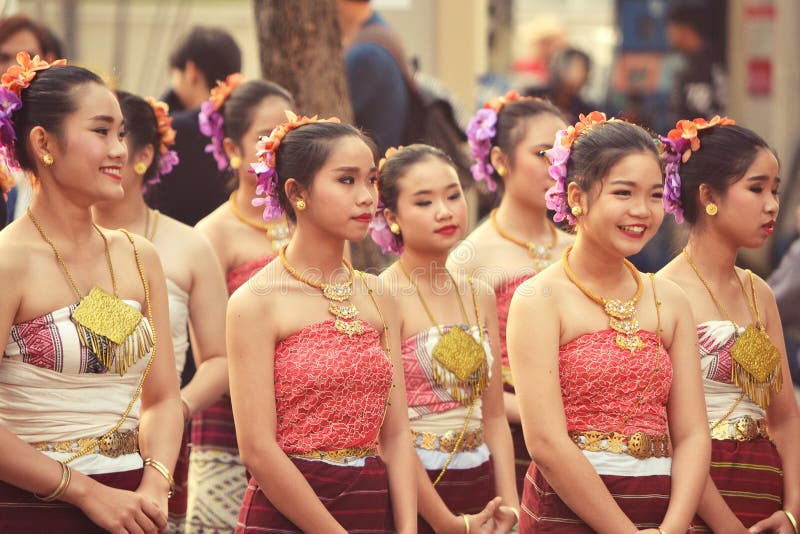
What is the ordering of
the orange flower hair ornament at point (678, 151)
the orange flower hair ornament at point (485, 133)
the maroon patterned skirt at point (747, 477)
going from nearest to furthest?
the maroon patterned skirt at point (747, 477)
the orange flower hair ornament at point (678, 151)
the orange flower hair ornament at point (485, 133)

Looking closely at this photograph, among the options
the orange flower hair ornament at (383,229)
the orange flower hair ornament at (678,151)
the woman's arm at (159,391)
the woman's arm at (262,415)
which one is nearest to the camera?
the woman's arm at (262,415)

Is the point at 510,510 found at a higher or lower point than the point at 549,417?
lower

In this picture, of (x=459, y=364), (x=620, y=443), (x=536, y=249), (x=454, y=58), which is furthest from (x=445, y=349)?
(x=454, y=58)

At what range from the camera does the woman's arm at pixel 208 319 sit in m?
4.32

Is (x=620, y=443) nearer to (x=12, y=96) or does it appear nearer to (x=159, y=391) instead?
(x=159, y=391)

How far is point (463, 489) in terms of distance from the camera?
3.95 m

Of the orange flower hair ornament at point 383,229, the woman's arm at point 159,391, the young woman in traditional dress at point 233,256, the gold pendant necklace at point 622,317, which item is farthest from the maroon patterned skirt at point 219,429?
the gold pendant necklace at point 622,317

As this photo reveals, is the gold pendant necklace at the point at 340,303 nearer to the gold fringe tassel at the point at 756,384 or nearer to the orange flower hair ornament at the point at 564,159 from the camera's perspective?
the orange flower hair ornament at the point at 564,159

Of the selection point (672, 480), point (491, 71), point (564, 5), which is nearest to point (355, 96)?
point (672, 480)

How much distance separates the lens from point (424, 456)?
12.9ft

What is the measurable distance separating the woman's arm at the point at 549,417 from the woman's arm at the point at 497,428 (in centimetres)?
55

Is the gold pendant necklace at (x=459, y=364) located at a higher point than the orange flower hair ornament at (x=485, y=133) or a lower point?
lower

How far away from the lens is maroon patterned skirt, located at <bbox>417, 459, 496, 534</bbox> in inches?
155

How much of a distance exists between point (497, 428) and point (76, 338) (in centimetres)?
149
